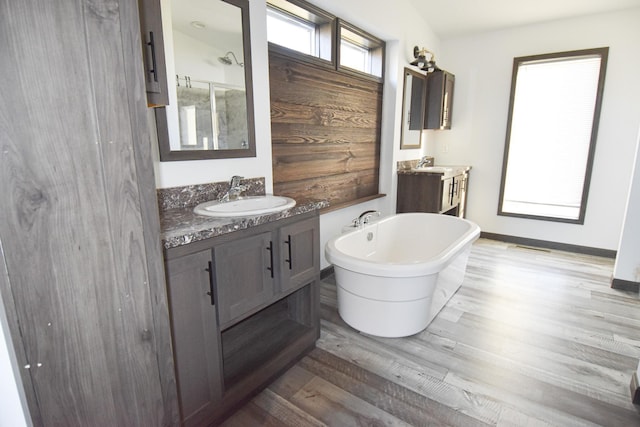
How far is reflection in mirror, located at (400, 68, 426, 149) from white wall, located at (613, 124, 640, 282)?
79.8 inches

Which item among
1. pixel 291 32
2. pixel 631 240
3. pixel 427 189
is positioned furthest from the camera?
pixel 427 189

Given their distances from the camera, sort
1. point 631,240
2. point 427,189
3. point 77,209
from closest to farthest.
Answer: point 77,209 < point 631,240 < point 427,189

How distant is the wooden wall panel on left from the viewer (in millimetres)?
756

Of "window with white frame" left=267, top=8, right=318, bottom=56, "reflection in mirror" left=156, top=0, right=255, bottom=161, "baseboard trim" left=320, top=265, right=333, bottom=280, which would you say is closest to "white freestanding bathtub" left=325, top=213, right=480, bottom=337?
"baseboard trim" left=320, top=265, right=333, bottom=280

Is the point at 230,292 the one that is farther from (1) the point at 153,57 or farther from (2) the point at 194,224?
(1) the point at 153,57

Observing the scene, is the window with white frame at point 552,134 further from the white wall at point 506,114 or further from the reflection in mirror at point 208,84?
the reflection in mirror at point 208,84

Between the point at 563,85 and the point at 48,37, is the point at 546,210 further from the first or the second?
the point at 48,37

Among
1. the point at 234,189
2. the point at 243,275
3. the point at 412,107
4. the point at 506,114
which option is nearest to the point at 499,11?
the point at 506,114

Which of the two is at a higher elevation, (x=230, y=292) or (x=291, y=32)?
(x=291, y=32)

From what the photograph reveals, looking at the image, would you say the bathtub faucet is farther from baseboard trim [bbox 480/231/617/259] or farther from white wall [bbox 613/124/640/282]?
baseboard trim [bbox 480/231/617/259]

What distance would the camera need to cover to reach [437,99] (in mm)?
4012

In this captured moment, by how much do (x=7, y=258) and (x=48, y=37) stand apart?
53 cm

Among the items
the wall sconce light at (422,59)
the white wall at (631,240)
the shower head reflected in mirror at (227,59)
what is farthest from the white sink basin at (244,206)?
the white wall at (631,240)

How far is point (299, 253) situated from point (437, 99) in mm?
3180
